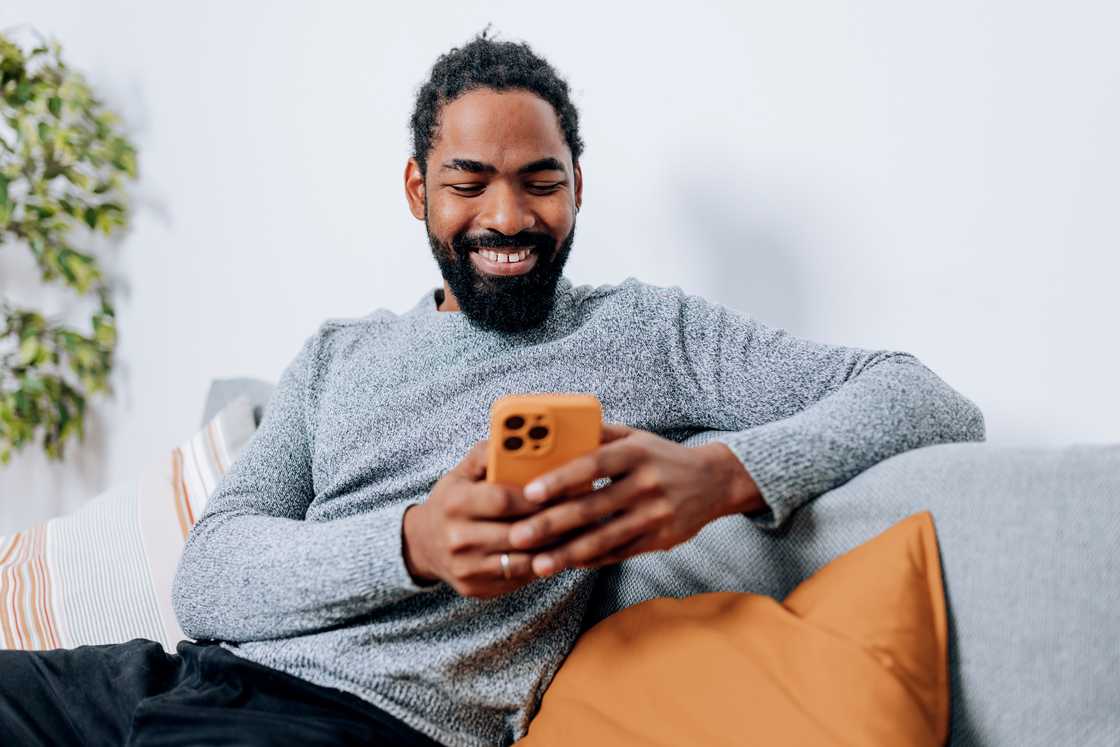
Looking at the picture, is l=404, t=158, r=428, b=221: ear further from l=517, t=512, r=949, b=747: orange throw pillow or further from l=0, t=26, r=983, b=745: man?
l=517, t=512, r=949, b=747: orange throw pillow

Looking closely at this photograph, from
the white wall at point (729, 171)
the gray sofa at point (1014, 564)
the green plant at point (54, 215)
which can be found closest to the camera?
the gray sofa at point (1014, 564)

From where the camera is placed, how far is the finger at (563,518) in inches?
30.5

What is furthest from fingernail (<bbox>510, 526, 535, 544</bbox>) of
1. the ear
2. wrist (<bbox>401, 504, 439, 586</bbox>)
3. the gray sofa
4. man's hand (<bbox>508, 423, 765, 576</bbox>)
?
the ear

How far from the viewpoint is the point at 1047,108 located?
109 centimetres

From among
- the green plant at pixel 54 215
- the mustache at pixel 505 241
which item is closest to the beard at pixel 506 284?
the mustache at pixel 505 241

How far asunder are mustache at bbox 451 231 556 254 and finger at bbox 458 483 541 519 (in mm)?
437

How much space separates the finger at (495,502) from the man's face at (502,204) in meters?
0.40

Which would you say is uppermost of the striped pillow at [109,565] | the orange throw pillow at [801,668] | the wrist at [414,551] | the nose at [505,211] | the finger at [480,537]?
the nose at [505,211]

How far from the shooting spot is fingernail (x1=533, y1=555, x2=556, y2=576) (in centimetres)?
79

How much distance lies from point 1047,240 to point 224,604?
985mm

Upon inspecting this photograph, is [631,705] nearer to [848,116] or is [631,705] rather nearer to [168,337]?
[848,116]

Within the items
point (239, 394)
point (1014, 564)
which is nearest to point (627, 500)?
point (1014, 564)

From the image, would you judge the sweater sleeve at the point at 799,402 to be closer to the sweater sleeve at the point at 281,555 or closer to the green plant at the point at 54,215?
the sweater sleeve at the point at 281,555

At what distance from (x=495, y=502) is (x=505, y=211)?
45cm
